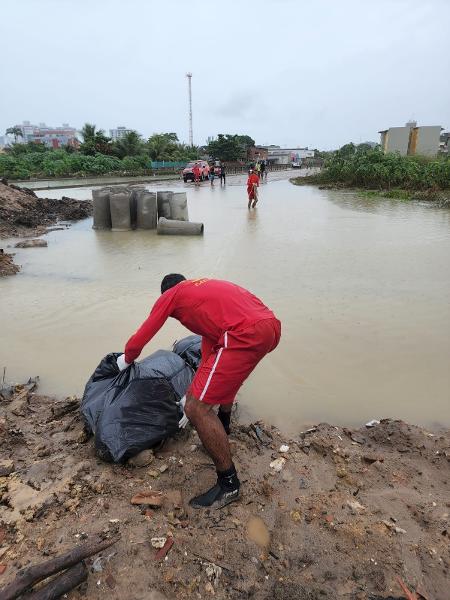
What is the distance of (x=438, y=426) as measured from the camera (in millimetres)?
3182

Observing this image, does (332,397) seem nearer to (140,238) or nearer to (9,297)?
(9,297)

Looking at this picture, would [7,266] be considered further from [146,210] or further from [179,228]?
[146,210]

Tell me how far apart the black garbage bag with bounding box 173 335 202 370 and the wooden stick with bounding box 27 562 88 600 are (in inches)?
64.8

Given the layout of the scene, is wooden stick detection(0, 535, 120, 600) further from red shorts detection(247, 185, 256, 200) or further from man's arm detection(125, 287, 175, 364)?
red shorts detection(247, 185, 256, 200)

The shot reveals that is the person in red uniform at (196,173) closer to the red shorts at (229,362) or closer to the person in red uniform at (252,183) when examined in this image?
the person in red uniform at (252,183)

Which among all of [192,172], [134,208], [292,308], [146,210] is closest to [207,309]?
[292,308]

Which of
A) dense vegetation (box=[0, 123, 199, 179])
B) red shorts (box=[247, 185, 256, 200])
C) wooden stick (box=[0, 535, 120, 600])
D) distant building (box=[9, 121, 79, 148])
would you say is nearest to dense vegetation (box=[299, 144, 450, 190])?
red shorts (box=[247, 185, 256, 200])

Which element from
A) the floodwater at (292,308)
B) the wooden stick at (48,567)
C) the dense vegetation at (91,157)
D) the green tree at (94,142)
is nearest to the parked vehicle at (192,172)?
the dense vegetation at (91,157)

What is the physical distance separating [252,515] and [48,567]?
1.00 meters

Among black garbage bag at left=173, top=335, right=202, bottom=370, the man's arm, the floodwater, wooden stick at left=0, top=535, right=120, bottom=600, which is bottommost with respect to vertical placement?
the floodwater

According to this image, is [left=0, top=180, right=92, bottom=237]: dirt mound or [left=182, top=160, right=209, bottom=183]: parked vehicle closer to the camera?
[left=0, top=180, right=92, bottom=237]: dirt mound

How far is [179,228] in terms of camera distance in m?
10.4

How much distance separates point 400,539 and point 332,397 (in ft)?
5.25

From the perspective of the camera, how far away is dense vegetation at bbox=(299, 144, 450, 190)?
65.6ft
